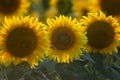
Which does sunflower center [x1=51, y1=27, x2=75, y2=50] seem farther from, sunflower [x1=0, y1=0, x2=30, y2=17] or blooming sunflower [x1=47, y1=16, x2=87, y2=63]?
sunflower [x1=0, y1=0, x2=30, y2=17]

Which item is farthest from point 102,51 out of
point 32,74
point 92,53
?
point 32,74

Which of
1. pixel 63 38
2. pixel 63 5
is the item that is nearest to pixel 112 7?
pixel 63 38

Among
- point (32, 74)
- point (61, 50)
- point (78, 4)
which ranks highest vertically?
point (78, 4)

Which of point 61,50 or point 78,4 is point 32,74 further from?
point 78,4

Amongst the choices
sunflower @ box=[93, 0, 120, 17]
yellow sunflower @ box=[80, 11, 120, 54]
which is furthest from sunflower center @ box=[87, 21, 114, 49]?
sunflower @ box=[93, 0, 120, 17]

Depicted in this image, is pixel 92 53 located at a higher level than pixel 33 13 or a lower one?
lower

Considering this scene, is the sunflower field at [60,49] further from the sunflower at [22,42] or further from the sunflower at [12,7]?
the sunflower at [12,7]
